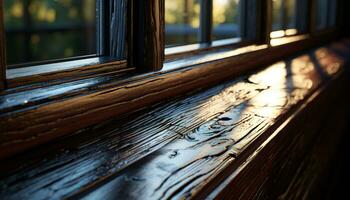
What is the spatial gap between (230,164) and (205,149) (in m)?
0.07

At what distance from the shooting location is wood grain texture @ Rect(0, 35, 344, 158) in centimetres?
70

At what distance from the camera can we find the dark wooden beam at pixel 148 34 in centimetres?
109

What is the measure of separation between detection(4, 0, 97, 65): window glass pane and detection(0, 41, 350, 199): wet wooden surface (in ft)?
19.7

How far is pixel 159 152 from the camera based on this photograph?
33.1 inches

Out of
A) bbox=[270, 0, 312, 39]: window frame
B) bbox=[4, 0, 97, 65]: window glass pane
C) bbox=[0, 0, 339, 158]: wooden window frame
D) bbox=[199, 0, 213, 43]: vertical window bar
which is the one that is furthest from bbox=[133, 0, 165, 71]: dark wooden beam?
bbox=[4, 0, 97, 65]: window glass pane

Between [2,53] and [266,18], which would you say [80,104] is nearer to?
[2,53]

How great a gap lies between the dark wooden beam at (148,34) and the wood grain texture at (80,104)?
0.13 feet

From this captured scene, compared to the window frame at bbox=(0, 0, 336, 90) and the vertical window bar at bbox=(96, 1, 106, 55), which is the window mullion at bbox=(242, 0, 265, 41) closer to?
the window frame at bbox=(0, 0, 336, 90)

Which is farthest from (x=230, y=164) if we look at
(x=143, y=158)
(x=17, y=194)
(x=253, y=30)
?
(x=253, y=30)

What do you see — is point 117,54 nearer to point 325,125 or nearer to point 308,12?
point 325,125

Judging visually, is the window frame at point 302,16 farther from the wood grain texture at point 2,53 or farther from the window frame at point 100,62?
the wood grain texture at point 2,53

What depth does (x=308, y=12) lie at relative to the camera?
3.18 m

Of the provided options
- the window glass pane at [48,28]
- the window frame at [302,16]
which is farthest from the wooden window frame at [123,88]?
the window glass pane at [48,28]

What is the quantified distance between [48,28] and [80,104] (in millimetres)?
7672
